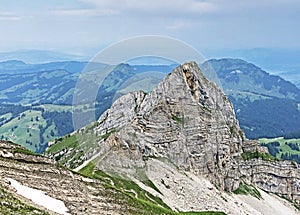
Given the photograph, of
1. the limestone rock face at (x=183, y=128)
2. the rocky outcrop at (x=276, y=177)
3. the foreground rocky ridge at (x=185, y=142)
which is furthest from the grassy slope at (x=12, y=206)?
the rocky outcrop at (x=276, y=177)

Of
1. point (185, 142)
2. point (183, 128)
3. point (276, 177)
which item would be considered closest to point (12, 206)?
point (185, 142)

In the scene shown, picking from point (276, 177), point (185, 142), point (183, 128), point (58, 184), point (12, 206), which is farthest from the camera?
point (276, 177)

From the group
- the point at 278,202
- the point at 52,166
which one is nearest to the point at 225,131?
the point at 278,202

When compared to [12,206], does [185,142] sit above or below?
below

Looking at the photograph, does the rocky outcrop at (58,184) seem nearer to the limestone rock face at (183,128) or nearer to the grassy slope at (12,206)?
the grassy slope at (12,206)

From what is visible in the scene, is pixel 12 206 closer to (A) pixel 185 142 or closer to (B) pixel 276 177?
(A) pixel 185 142

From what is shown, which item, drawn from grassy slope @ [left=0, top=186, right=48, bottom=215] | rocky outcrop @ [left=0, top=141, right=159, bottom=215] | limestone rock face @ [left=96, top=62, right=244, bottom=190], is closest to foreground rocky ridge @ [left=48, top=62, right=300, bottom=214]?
limestone rock face @ [left=96, top=62, right=244, bottom=190]

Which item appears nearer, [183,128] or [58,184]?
[58,184]

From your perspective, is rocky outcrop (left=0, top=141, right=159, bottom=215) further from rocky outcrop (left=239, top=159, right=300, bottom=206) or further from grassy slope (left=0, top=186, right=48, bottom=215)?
rocky outcrop (left=239, top=159, right=300, bottom=206)

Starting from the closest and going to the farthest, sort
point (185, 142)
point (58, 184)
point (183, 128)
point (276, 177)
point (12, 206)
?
point (12, 206), point (58, 184), point (185, 142), point (183, 128), point (276, 177)

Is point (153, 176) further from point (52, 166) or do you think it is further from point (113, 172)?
point (52, 166)
